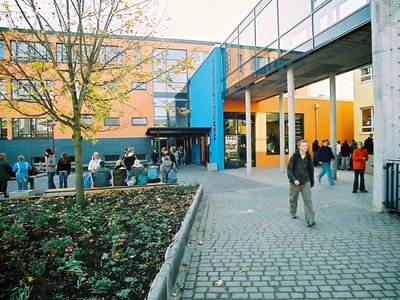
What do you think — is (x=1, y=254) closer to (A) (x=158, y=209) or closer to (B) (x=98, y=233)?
(B) (x=98, y=233)

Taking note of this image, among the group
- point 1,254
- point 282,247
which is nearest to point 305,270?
point 282,247

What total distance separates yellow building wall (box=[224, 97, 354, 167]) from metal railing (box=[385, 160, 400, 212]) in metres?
13.6

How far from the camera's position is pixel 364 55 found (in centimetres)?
1020

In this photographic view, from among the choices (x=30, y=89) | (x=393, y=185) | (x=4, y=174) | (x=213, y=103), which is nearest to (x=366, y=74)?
(x=213, y=103)

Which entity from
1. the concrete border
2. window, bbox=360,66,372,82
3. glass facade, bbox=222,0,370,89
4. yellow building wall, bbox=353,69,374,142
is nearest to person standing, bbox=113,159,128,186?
the concrete border

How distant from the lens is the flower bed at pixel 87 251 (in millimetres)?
2682

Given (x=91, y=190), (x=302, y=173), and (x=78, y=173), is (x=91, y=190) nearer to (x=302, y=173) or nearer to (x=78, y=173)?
(x=78, y=173)

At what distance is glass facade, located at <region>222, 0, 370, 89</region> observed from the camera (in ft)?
29.7

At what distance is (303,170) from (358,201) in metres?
3.33

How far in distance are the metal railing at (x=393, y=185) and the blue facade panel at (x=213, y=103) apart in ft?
41.9

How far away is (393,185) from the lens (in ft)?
20.7

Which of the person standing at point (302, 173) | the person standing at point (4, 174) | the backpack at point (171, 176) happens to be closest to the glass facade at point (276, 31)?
the person standing at point (302, 173)

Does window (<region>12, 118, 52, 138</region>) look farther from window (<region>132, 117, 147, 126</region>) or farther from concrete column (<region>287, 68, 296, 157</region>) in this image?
concrete column (<region>287, 68, 296, 157</region>)

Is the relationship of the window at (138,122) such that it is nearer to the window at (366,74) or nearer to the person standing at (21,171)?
the person standing at (21,171)
